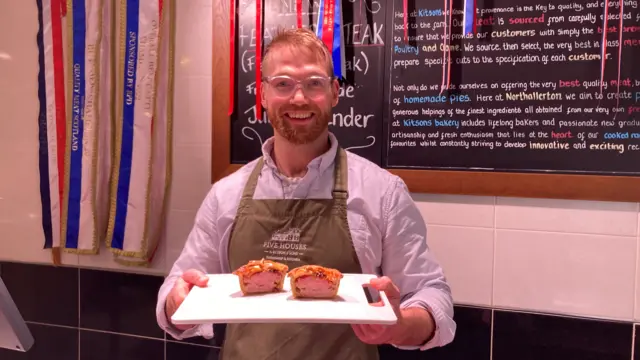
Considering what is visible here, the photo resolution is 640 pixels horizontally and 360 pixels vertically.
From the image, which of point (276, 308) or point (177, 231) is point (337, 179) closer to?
point (276, 308)

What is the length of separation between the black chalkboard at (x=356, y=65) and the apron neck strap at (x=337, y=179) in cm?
43

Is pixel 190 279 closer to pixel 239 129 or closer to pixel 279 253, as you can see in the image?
pixel 279 253

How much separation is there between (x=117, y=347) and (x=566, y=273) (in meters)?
2.04

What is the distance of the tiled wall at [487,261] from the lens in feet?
6.09

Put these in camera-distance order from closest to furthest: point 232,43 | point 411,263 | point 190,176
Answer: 1. point 411,263
2. point 232,43
3. point 190,176

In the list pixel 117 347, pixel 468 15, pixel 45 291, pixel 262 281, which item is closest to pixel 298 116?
pixel 262 281

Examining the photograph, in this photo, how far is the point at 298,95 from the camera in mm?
1493

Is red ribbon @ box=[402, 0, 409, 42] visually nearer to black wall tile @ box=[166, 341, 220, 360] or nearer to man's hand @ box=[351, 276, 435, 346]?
man's hand @ box=[351, 276, 435, 346]

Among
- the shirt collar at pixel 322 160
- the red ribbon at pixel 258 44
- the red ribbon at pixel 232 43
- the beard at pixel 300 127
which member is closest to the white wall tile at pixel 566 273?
the shirt collar at pixel 322 160

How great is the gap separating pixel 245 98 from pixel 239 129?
137 millimetres

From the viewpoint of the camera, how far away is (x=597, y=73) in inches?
71.7

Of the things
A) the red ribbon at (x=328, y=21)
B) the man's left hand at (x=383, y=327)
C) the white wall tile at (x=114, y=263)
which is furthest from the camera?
the white wall tile at (x=114, y=263)

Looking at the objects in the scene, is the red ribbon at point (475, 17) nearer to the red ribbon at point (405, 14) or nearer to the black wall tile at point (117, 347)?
the red ribbon at point (405, 14)

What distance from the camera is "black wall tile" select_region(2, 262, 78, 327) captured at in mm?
2521
